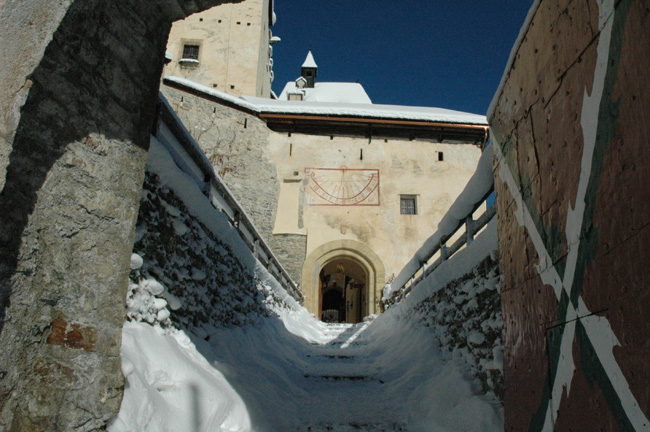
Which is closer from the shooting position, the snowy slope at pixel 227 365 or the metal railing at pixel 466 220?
the snowy slope at pixel 227 365

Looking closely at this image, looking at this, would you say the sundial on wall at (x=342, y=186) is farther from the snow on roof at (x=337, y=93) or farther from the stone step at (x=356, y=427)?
the snow on roof at (x=337, y=93)

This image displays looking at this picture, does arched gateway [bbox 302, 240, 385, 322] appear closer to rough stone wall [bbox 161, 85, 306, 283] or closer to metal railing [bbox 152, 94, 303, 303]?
rough stone wall [bbox 161, 85, 306, 283]

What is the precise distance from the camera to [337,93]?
3027 cm

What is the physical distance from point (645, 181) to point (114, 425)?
216 cm

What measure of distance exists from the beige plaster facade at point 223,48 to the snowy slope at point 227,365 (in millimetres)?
13902

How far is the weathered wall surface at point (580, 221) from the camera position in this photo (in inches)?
47.0

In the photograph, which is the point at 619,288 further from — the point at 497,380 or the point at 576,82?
the point at 497,380

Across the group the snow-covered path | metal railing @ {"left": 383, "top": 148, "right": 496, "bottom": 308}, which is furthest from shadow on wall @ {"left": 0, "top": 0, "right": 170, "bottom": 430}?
metal railing @ {"left": 383, "top": 148, "right": 496, "bottom": 308}

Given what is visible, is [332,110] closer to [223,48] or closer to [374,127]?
[374,127]

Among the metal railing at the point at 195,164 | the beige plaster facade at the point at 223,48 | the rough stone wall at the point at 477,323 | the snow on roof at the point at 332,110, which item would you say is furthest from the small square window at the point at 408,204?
the rough stone wall at the point at 477,323

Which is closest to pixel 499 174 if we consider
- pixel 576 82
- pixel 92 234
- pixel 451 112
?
pixel 576 82

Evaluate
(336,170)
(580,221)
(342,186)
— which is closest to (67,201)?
(580,221)

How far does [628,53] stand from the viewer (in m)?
1.24

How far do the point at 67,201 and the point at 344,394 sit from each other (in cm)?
305
